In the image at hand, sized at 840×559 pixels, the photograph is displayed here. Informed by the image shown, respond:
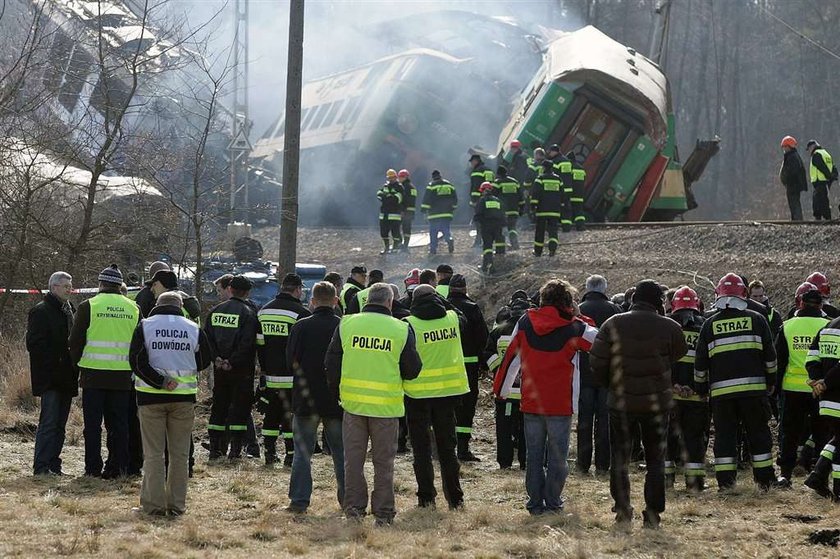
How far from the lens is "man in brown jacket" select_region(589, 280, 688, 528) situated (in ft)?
28.7

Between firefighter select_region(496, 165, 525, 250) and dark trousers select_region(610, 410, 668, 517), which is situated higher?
firefighter select_region(496, 165, 525, 250)

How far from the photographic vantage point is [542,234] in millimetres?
20953

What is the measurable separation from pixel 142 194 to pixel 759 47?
142ft

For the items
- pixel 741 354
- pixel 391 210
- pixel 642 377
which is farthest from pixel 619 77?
pixel 642 377

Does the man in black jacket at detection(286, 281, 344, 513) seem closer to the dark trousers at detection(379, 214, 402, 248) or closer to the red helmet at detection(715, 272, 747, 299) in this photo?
the red helmet at detection(715, 272, 747, 299)

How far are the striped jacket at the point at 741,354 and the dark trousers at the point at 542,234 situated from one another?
10.7 metres

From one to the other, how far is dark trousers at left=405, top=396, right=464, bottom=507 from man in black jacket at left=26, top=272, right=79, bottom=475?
3.26 m

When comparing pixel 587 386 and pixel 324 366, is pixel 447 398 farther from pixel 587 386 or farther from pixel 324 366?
pixel 587 386

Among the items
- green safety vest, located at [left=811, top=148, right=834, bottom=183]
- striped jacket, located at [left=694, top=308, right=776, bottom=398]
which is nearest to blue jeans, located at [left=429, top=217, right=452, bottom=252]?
green safety vest, located at [left=811, top=148, right=834, bottom=183]

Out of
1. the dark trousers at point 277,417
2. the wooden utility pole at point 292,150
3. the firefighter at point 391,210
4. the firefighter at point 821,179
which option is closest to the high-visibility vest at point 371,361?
the dark trousers at point 277,417

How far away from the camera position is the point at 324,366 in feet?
30.1

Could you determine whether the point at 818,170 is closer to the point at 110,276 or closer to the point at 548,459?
the point at 548,459

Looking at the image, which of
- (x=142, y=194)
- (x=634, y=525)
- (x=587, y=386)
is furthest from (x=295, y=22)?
(x=634, y=525)

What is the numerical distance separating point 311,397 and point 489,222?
11734 millimetres
